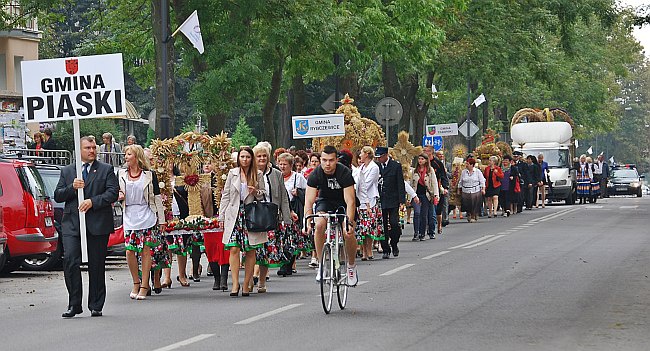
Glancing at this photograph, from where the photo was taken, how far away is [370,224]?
22438mm

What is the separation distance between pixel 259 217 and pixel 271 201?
0.50 m

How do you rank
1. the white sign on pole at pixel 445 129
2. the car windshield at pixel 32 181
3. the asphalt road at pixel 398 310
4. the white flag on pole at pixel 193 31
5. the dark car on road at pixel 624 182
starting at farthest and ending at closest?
the dark car on road at pixel 624 182 < the white sign on pole at pixel 445 129 < the white flag on pole at pixel 193 31 < the car windshield at pixel 32 181 < the asphalt road at pixel 398 310

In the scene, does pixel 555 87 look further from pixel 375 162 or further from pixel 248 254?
pixel 248 254

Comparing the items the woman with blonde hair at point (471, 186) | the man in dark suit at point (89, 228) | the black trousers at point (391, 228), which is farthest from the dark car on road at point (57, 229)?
the woman with blonde hair at point (471, 186)

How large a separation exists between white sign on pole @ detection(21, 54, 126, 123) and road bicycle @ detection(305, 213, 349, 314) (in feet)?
10.5

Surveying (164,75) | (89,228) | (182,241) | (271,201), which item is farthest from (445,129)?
(89,228)

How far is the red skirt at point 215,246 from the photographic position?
17562 mm

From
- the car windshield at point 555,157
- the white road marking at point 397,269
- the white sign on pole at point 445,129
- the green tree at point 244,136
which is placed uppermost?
the green tree at point 244,136

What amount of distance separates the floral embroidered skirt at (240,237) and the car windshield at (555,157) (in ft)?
118

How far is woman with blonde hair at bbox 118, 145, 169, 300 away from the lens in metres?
16.6

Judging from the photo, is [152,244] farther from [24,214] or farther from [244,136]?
[244,136]

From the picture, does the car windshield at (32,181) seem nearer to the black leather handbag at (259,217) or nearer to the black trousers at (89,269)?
the black leather handbag at (259,217)

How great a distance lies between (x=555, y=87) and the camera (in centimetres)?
5153

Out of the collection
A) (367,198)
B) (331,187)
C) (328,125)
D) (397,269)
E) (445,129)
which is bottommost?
(397,269)
